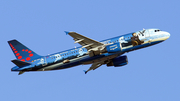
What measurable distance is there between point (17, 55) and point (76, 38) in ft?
46.9

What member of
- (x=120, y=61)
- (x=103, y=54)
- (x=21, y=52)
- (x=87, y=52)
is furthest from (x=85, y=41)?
(x=21, y=52)

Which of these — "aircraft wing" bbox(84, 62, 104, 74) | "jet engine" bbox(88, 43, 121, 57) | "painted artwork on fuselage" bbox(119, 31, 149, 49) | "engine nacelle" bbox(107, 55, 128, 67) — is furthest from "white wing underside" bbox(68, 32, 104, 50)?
"aircraft wing" bbox(84, 62, 104, 74)

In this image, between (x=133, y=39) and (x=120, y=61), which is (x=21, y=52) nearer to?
(x=120, y=61)

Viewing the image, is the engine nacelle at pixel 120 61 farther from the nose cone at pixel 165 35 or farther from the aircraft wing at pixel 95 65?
the nose cone at pixel 165 35

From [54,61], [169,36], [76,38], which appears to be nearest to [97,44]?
[76,38]

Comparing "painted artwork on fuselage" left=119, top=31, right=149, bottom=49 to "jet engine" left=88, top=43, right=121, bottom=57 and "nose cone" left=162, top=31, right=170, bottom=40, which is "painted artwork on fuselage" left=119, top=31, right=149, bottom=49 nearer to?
"jet engine" left=88, top=43, right=121, bottom=57

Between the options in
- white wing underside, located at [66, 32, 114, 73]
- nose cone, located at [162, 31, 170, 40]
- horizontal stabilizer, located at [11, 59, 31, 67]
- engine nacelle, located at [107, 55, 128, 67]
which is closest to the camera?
white wing underside, located at [66, 32, 114, 73]

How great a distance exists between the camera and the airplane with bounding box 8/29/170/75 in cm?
5566

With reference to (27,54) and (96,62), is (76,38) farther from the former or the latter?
(27,54)

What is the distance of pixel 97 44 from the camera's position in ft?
183

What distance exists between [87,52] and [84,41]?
295cm

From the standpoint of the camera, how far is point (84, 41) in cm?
5472

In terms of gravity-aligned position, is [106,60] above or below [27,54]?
below

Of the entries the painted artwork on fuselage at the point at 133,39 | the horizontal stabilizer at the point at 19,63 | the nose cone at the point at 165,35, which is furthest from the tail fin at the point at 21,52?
the nose cone at the point at 165,35
